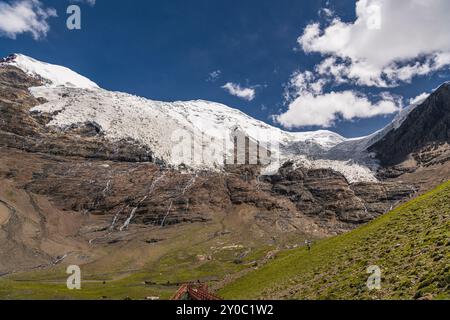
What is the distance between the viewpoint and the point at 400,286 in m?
31.2

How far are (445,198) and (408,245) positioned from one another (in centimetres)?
1718

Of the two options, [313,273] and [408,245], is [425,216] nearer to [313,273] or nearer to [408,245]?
[408,245]

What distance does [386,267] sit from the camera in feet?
127

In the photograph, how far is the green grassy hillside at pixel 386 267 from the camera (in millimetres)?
30406

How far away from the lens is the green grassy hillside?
30.4 metres

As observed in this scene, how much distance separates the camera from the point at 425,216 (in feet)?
170

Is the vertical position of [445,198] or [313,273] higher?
[445,198]
